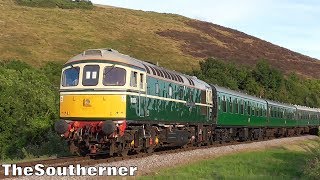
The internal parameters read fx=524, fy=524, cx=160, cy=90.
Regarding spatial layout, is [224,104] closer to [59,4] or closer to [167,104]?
[167,104]

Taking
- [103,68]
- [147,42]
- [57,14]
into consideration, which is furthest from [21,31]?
[103,68]

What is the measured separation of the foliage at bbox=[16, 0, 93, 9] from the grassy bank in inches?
3934

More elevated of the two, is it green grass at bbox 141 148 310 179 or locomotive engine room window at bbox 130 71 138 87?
locomotive engine room window at bbox 130 71 138 87

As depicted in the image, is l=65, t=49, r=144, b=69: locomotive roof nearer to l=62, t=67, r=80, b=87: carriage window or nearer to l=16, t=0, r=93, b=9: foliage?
l=62, t=67, r=80, b=87: carriage window

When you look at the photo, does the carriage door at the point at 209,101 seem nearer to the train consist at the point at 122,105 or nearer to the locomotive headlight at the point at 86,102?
the train consist at the point at 122,105

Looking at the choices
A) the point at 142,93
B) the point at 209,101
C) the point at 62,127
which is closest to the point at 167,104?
the point at 142,93

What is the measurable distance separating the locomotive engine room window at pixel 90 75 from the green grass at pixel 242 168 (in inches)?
166

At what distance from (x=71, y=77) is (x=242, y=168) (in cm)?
719

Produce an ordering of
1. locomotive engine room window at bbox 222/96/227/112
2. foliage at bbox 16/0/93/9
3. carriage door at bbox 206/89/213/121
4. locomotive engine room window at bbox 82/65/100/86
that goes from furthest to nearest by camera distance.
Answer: foliage at bbox 16/0/93/9 < locomotive engine room window at bbox 222/96/227/112 < carriage door at bbox 206/89/213/121 < locomotive engine room window at bbox 82/65/100/86

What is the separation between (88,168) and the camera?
15461mm

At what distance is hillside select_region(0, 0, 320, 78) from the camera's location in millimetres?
88938

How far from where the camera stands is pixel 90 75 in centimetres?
1909

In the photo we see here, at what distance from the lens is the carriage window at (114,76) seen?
741 inches

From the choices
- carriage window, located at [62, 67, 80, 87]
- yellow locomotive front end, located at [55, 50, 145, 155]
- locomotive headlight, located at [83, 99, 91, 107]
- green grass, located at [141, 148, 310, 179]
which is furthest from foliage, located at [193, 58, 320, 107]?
locomotive headlight, located at [83, 99, 91, 107]
